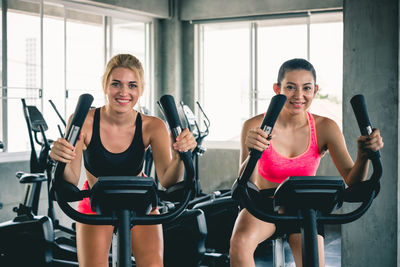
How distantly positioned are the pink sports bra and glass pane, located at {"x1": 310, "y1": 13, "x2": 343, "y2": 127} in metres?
4.21

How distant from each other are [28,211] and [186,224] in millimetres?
1222

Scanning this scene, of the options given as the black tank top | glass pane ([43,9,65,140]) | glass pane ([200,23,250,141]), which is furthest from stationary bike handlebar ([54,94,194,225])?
glass pane ([200,23,250,141])

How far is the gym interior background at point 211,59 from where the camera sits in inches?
109

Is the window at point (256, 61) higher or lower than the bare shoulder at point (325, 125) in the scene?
higher

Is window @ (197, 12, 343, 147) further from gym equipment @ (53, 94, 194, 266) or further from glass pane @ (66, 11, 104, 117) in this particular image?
gym equipment @ (53, 94, 194, 266)

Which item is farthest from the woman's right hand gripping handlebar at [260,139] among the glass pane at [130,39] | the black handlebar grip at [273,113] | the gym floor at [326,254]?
the glass pane at [130,39]

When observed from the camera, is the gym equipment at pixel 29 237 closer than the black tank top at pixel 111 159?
No

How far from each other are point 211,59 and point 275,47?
967 mm

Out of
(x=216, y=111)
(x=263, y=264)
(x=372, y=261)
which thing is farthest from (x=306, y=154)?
(x=216, y=111)

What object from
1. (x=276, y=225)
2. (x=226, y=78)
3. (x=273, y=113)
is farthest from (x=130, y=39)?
(x=273, y=113)

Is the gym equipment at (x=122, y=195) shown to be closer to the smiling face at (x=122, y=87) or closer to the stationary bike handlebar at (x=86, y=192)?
the stationary bike handlebar at (x=86, y=192)

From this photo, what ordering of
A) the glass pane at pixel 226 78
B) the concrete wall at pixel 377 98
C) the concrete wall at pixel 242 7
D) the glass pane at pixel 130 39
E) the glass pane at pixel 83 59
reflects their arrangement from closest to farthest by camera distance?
the concrete wall at pixel 377 98 → the glass pane at pixel 83 59 → the concrete wall at pixel 242 7 → the glass pane at pixel 130 39 → the glass pane at pixel 226 78

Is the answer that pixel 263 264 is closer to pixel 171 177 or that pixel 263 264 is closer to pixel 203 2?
pixel 171 177

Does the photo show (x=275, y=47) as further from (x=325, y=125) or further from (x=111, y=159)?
(x=111, y=159)
